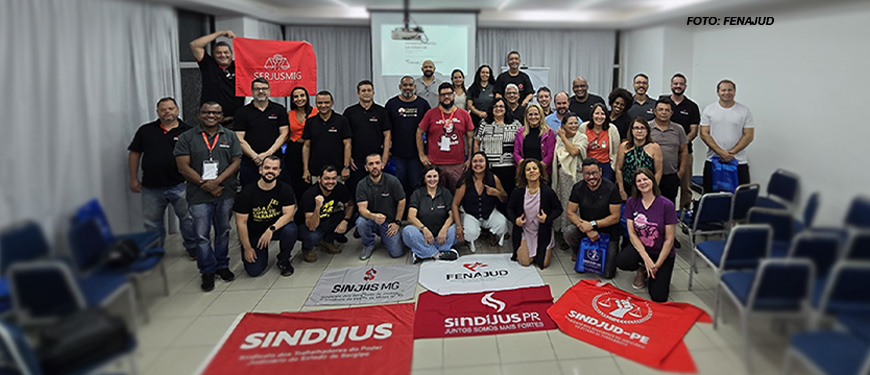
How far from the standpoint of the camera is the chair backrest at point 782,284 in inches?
54.8

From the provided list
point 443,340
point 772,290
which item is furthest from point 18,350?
point 443,340

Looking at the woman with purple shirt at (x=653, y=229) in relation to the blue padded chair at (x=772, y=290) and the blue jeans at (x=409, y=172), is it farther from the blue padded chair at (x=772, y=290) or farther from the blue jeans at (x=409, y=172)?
the blue jeans at (x=409, y=172)

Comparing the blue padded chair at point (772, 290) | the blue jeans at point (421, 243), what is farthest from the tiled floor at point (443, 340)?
the blue jeans at point (421, 243)

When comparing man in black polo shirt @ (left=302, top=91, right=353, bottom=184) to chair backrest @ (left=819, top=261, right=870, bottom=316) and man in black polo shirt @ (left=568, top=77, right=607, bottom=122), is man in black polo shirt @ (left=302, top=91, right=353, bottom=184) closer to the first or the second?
man in black polo shirt @ (left=568, top=77, right=607, bottom=122)

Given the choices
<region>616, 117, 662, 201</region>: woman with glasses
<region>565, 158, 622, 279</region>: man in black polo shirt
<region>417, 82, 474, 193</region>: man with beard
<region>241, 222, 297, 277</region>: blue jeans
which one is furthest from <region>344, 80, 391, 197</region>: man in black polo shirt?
<region>616, 117, 662, 201</region>: woman with glasses

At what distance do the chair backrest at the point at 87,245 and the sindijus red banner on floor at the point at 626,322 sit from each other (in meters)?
2.18

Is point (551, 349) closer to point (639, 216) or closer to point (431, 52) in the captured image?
point (639, 216)

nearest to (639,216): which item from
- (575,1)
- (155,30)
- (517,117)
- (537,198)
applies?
(537,198)

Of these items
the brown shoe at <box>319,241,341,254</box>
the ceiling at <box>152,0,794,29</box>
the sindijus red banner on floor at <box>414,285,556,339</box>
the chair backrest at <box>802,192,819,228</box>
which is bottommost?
the sindijus red banner on floor at <box>414,285,556,339</box>

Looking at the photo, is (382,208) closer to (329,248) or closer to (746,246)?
(329,248)

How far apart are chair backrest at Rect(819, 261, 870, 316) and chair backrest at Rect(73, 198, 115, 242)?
209cm

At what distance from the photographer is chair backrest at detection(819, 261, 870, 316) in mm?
1317

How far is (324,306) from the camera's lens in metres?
4.09

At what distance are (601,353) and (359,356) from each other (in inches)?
63.4
